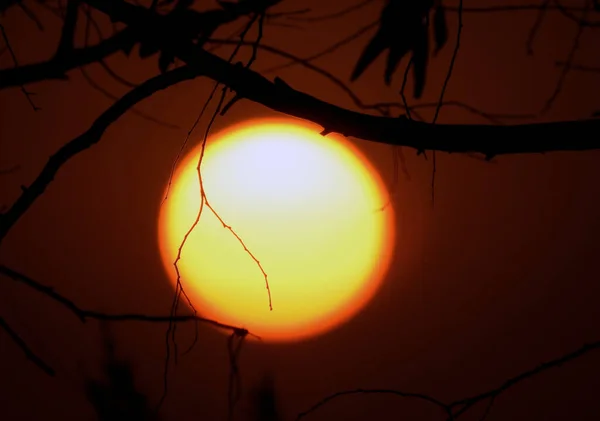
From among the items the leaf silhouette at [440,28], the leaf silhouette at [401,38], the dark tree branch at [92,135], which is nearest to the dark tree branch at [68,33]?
the dark tree branch at [92,135]

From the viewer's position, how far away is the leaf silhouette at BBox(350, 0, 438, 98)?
3.18ft

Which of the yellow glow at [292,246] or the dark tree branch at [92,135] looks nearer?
the dark tree branch at [92,135]

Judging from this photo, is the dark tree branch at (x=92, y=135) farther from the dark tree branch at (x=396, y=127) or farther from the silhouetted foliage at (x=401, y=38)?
the silhouetted foliage at (x=401, y=38)

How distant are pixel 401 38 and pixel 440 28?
0.10 m

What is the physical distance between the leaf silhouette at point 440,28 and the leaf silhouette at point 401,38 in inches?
1.7

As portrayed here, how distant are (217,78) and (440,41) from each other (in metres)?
0.51

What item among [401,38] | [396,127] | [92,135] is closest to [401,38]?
[401,38]

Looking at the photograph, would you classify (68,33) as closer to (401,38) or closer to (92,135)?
(92,135)

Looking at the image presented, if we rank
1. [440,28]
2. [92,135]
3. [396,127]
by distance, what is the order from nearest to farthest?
[396,127] < [92,135] < [440,28]

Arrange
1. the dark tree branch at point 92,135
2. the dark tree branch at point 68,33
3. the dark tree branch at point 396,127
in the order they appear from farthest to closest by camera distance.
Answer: the dark tree branch at point 68,33 → the dark tree branch at point 92,135 → the dark tree branch at point 396,127

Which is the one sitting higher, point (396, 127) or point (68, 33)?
point (68, 33)

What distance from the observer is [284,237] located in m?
1.79

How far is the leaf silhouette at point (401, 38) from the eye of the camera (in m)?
0.97

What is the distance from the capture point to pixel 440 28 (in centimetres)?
103
